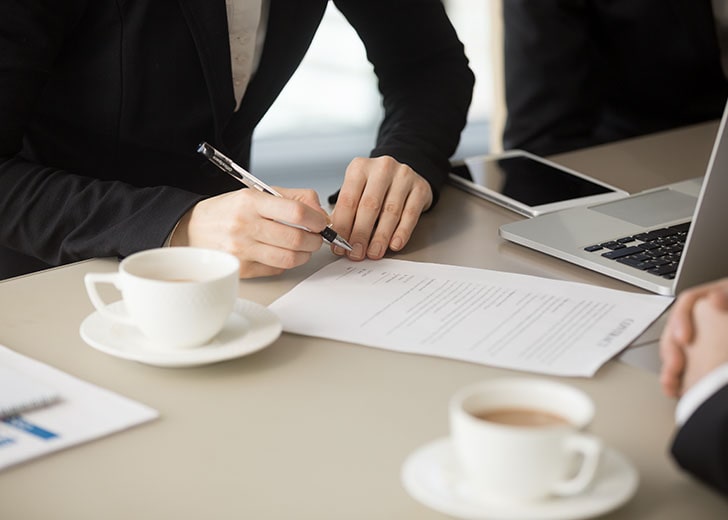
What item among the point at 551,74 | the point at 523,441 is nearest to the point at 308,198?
the point at 523,441

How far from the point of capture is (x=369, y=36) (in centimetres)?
164

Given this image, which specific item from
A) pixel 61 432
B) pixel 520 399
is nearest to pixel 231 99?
pixel 61 432

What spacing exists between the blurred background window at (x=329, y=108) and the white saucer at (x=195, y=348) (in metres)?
3.30

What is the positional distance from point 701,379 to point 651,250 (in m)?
0.42

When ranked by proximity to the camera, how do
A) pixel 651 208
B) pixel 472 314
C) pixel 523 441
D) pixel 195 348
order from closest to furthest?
pixel 523 441
pixel 195 348
pixel 472 314
pixel 651 208

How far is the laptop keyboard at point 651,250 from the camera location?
1114 millimetres

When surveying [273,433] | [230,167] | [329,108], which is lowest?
[329,108]

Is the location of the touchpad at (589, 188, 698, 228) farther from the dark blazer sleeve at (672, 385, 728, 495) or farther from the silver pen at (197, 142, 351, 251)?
the dark blazer sleeve at (672, 385, 728, 495)

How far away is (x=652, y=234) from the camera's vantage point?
1.21m

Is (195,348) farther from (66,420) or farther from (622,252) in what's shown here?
(622,252)

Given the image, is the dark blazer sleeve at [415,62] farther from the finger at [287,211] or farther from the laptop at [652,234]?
the finger at [287,211]

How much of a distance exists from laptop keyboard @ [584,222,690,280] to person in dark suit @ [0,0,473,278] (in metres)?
0.24

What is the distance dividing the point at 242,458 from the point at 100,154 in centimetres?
77

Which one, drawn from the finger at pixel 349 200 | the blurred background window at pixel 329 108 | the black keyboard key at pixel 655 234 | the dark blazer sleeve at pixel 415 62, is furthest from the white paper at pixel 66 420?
the blurred background window at pixel 329 108
